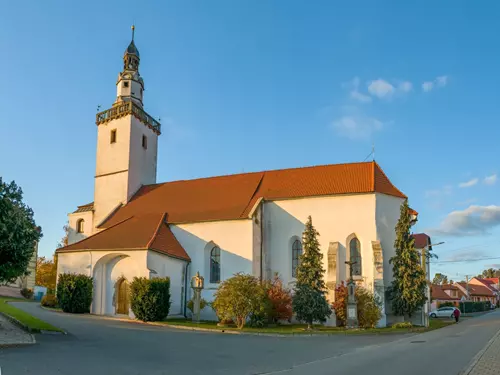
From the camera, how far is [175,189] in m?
35.8

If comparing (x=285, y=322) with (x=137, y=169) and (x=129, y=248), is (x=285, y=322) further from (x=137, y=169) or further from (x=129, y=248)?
(x=137, y=169)

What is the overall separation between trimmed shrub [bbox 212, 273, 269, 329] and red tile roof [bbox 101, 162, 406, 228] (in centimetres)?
647

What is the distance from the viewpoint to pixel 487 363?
40.0ft

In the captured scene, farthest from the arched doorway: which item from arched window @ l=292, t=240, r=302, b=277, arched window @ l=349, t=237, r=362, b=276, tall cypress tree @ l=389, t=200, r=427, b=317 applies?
tall cypress tree @ l=389, t=200, r=427, b=317

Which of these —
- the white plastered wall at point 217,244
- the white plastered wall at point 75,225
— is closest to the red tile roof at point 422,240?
the white plastered wall at point 217,244

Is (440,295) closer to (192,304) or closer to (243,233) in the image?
(243,233)

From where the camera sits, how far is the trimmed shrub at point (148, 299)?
24.6 metres

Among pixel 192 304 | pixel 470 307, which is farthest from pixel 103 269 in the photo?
pixel 470 307

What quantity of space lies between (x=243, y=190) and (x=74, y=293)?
13.2m

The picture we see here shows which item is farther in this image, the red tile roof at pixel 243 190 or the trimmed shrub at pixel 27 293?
the trimmed shrub at pixel 27 293

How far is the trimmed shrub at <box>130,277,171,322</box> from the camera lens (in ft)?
80.8

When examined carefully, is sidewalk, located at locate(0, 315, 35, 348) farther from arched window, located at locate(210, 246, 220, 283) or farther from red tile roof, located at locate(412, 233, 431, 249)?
red tile roof, located at locate(412, 233, 431, 249)

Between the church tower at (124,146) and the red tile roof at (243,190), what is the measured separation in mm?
1767

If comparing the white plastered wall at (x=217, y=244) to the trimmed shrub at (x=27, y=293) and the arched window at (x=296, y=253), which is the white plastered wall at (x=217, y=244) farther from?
the trimmed shrub at (x=27, y=293)
